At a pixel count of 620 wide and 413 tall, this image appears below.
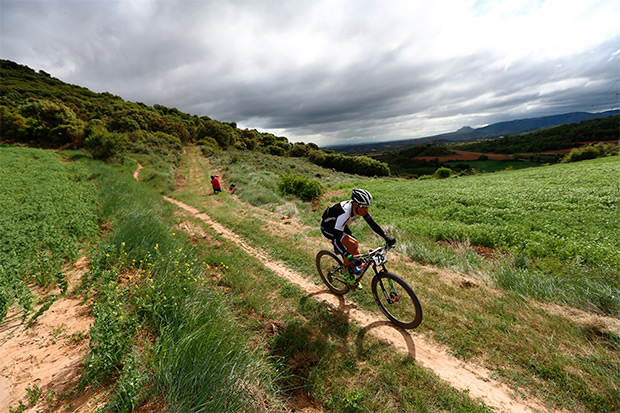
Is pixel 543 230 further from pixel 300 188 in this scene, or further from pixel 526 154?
pixel 526 154

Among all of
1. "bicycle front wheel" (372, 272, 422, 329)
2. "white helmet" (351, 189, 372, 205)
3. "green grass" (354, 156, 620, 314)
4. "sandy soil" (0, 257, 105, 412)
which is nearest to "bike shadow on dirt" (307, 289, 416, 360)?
"bicycle front wheel" (372, 272, 422, 329)

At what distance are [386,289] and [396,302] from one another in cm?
41

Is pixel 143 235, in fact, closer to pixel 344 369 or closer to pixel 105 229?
pixel 105 229

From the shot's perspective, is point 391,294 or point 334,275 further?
point 334,275

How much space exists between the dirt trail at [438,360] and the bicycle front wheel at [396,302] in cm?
19

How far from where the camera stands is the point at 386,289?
499cm

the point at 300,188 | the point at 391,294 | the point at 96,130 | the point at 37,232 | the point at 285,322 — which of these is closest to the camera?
the point at 285,322

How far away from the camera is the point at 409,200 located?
1692 cm

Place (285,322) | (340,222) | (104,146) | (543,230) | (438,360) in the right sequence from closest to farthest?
(438,360) < (285,322) < (340,222) < (543,230) < (104,146)

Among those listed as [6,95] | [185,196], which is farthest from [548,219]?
[6,95]

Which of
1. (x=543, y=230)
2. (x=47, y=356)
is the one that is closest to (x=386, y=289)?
(x=47, y=356)

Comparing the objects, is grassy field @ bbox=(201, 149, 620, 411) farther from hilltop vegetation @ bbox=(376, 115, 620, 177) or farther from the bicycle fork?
hilltop vegetation @ bbox=(376, 115, 620, 177)

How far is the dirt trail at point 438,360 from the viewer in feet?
10.5

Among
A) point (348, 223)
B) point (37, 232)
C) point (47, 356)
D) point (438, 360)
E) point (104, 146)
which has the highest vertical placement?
point (104, 146)
